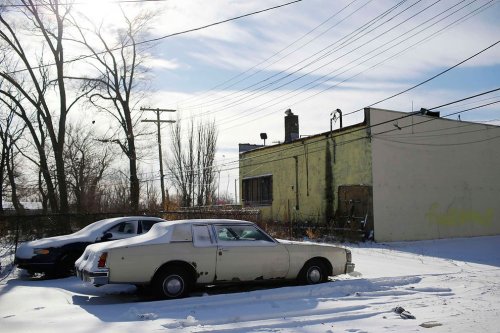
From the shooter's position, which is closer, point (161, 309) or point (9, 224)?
point (161, 309)

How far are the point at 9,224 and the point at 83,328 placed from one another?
10666mm

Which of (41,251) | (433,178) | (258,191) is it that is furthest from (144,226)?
(258,191)

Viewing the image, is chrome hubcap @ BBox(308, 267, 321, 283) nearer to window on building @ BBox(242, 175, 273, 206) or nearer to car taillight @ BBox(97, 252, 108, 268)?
car taillight @ BBox(97, 252, 108, 268)

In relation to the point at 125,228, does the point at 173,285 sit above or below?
below

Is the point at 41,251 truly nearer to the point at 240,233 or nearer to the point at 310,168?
the point at 240,233

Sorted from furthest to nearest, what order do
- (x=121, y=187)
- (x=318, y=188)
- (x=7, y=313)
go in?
1. (x=121, y=187)
2. (x=318, y=188)
3. (x=7, y=313)

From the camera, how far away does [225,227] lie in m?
9.92

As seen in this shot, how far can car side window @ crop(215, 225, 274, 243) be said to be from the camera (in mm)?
9797

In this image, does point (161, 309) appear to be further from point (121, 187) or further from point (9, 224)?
point (121, 187)

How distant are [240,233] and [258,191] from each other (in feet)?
68.1

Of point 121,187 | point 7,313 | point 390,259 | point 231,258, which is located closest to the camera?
point 7,313

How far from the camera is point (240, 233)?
10.0 m

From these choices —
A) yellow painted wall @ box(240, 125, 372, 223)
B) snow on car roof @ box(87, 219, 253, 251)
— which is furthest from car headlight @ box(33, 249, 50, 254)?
yellow painted wall @ box(240, 125, 372, 223)

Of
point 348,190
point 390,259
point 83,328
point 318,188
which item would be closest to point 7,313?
point 83,328
